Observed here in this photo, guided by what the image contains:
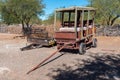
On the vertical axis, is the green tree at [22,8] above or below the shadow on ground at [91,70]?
above

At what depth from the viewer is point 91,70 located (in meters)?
10.1

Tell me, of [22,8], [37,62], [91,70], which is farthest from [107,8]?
[91,70]

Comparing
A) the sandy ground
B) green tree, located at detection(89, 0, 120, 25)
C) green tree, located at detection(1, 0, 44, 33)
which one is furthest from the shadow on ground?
green tree, located at detection(89, 0, 120, 25)

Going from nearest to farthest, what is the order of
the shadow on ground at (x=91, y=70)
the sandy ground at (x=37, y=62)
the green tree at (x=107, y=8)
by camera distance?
1. the shadow on ground at (x=91, y=70)
2. the sandy ground at (x=37, y=62)
3. the green tree at (x=107, y=8)

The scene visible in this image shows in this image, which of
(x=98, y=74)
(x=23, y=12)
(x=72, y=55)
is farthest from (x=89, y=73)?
(x=23, y=12)

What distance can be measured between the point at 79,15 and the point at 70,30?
1773 mm

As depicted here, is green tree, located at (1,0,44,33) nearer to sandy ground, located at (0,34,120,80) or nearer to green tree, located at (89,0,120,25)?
green tree, located at (89,0,120,25)

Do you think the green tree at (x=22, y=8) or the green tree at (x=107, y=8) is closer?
the green tree at (x=22, y=8)

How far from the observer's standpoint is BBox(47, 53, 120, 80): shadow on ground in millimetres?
9094

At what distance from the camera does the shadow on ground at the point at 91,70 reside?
9094mm

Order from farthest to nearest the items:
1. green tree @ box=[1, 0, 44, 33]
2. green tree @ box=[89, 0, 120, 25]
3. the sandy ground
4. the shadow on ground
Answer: green tree @ box=[89, 0, 120, 25], green tree @ box=[1, 0, 44, 33], the sandy ground, the shadow on ground

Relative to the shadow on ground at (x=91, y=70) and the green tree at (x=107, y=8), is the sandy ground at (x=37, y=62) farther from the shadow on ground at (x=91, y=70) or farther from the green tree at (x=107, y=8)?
the green tree at (x=107, y=8)

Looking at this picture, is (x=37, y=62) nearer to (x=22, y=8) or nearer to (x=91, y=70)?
(x=91, y=70)

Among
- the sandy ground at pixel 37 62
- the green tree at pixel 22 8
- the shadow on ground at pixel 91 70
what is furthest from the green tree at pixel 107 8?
the shadow on ground at pixel 91 70
